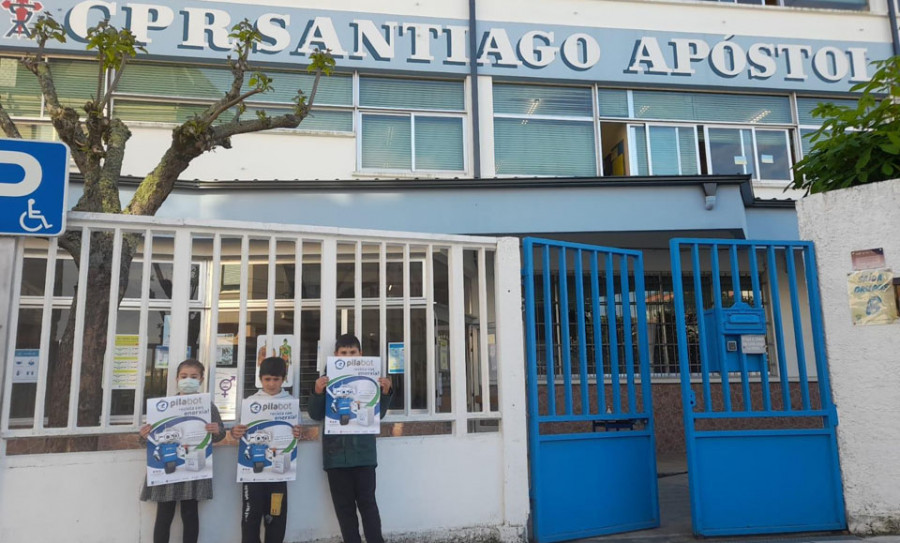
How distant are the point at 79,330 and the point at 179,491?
1218mm

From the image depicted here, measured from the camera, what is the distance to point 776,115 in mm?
12805

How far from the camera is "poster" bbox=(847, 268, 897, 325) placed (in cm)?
566

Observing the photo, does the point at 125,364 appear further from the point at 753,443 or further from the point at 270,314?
the point at 753,443

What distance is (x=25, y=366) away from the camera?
4.83 m

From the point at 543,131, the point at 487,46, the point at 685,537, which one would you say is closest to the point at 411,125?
the point at 487,46

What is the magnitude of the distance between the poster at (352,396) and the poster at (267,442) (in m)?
0.26

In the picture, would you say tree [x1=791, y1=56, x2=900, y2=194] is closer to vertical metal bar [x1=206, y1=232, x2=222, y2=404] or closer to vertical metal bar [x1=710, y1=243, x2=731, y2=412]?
vertical metal bar [x1=710, y1=243, x2=731, y2=412]

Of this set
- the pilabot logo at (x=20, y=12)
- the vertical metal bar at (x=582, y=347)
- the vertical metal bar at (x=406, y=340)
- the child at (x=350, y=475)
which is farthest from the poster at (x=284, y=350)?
the pilabot logo at (x=20, y=12)

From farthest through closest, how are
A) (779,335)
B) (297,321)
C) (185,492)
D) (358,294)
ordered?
(779,335), (358,294), (297,321), (185,492)

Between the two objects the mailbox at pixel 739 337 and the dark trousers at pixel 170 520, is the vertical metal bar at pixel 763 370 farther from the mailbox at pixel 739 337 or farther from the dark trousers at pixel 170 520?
the dark trousers at pixel 170 520

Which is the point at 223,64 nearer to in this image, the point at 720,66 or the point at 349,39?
the point at 349,39

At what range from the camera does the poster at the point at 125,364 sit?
483 centimetres

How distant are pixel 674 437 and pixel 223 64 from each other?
30.1 ft

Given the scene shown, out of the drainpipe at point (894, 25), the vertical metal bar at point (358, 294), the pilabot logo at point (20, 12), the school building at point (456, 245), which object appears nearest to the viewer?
the school building at point (456, 245)
